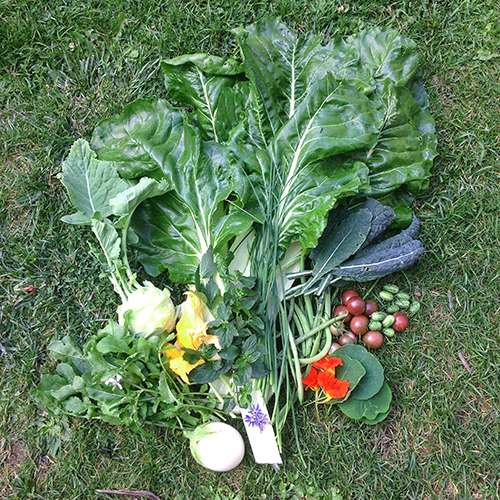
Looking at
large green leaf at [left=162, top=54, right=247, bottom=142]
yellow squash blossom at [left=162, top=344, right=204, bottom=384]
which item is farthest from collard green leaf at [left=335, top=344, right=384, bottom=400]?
large green leaf at [left=162, top=54, right=247, bottom=142]

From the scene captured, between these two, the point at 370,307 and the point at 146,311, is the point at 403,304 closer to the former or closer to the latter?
the point at 370,307

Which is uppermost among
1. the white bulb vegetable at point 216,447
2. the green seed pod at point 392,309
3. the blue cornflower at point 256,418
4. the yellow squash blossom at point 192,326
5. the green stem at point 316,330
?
the yellow squash blossom at point 192,326

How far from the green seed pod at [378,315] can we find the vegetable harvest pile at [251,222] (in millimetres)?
22

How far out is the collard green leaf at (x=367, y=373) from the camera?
206 cm

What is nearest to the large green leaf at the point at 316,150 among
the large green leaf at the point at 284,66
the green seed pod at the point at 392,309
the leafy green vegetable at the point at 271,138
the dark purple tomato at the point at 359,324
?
the leafy green vegetable at the point at 271,138

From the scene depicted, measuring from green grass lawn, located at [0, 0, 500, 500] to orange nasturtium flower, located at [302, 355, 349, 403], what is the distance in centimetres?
23

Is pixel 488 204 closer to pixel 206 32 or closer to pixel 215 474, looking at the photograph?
pixel 206 32

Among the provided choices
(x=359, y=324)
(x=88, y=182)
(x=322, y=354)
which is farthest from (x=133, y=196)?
(x=359, y=324)

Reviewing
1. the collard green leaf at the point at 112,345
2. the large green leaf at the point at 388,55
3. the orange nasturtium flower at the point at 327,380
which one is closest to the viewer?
the collard green leaf at the point at 112,345

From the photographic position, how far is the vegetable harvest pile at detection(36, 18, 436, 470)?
193cm

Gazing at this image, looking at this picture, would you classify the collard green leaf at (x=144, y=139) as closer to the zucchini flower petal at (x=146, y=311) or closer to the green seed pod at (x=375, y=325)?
the zucchini flower petal at (x=146, y=311)

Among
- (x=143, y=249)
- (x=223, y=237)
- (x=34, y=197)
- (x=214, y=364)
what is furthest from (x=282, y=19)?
(x=214, y=364)

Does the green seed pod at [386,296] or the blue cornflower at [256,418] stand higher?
the green seed pod at [386,296]

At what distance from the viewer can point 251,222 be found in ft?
6.46
